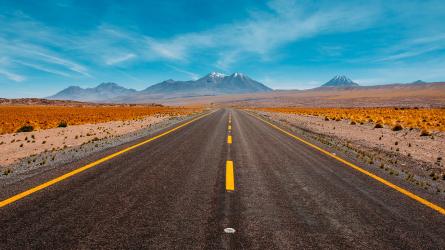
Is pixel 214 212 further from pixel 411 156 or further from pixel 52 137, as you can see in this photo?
pixel 52 137

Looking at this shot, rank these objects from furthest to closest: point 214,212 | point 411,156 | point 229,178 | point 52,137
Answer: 1. point 52,137
2. point 411,156
3. point 229,178
4. point 214,212

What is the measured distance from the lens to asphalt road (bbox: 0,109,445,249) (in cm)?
341

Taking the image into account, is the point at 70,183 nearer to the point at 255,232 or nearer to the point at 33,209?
the point at 33,209

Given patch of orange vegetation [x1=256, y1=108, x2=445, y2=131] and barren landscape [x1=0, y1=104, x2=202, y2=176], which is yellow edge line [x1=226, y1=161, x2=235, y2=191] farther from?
patch of orange vegetation [x1=256, y1=108, x2=445, y2=131]

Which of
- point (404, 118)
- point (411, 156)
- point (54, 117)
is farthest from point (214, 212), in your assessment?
point (54, 117)

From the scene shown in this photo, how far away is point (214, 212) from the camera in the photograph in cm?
421

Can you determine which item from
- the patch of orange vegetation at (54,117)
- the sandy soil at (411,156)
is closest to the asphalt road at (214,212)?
the sandy soil at (411,156)

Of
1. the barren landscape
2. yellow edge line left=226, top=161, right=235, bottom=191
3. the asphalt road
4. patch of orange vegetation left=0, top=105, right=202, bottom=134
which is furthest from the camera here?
patch of orange vegetation left=0, top=105, right=202, bottom=134

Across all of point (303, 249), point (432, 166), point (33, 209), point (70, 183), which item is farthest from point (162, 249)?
point (432, 166)

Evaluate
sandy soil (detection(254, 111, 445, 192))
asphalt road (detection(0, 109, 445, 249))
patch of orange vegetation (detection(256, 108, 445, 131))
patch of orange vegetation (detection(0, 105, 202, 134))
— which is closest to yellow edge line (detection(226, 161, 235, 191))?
asphalt road (detection(0, 109, 445, 249))

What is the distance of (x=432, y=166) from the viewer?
28.8ft

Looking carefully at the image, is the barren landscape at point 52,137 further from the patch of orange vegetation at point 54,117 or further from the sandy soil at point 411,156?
the sandy soil at point 411,156

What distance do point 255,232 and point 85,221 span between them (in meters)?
2.23

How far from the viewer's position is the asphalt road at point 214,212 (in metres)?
3.41
